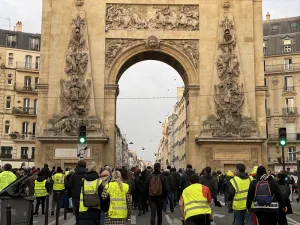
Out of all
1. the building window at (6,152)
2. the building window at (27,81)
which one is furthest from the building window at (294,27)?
the building window at (6,152)

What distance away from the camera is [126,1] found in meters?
31.1

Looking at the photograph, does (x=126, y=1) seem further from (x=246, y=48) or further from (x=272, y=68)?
(x=272, y=68)

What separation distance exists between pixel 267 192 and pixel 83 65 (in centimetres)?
2244

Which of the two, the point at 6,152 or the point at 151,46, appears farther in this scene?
the point at 6,152

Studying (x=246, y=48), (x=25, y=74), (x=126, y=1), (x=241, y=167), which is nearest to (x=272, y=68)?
(x=246, y=48)

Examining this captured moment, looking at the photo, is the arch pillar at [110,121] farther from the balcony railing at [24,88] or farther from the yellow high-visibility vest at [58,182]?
the balcony railing at [24,88]

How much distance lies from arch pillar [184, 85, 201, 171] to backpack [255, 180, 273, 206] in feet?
66.7

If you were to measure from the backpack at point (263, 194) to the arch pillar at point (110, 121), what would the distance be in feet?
68.9

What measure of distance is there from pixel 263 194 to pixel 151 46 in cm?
2245

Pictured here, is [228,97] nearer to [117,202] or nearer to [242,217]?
[242,217]

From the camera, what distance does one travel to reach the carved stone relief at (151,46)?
30359mm

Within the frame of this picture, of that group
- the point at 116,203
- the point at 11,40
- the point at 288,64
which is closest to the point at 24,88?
the point at 11,40

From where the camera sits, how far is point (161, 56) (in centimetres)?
3180

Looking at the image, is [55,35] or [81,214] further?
[55,35]
